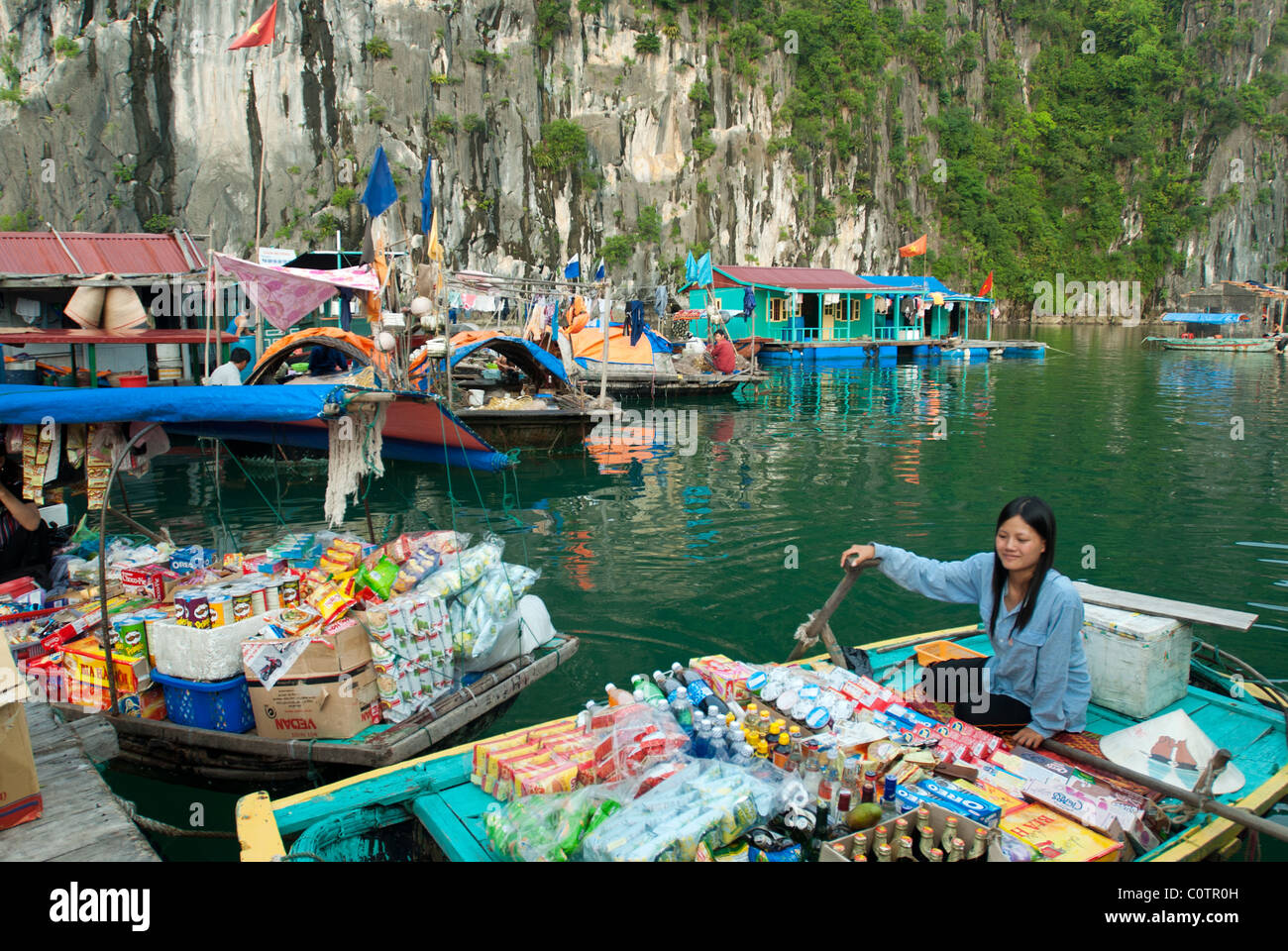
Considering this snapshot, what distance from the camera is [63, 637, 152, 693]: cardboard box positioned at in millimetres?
4891

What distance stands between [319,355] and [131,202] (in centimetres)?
3007

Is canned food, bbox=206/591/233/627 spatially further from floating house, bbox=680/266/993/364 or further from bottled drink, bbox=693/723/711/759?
floating house, bbox=680/266/993/364

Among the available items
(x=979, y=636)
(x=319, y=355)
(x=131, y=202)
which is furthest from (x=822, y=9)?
(x=979, y=636)

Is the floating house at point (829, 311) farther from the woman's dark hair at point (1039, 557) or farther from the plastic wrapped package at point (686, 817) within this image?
the plastic wrapped package at point (686, 817)

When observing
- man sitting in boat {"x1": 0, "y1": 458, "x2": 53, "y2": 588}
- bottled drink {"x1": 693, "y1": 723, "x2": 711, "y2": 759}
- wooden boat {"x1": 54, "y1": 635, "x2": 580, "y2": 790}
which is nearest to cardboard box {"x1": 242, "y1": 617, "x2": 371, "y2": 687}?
wooden boat {"x1": 54, "y1": 635, "x2": 580, "y2": 790}

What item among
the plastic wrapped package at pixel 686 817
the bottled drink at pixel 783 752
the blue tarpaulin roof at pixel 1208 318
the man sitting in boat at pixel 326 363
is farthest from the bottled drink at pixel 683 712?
the blue tarpaulin roof at pixel 1208 318

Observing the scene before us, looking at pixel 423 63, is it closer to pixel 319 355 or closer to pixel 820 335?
pixel 820 335

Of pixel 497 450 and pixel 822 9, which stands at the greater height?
pixel 822 9

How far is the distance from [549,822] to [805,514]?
330 inches

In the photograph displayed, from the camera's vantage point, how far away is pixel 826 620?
15.4 feet

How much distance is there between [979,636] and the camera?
577cm

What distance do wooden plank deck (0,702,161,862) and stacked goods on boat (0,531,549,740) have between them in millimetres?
834

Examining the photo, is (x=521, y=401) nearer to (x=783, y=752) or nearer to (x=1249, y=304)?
(x=783, y=752)
